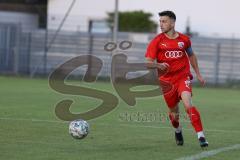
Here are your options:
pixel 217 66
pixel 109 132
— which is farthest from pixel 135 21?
pixel 109 132

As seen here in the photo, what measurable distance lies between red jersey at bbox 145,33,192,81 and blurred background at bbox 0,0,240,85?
851 inches

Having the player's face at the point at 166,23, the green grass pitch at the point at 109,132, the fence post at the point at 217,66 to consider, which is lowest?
the fence post at the point at 217,66

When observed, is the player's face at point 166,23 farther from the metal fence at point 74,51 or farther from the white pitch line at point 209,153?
the metal fence at point 74,51

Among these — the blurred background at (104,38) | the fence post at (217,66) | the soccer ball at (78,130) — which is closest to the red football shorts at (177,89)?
the soccer ball at (78,130)

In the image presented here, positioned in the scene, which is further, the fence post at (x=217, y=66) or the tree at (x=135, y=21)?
the tree at (x=135, y=21)

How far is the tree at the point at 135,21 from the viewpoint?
48125 millimetres

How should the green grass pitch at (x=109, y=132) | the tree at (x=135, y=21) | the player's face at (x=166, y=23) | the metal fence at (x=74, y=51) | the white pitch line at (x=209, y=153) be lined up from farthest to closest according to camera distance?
the tree at (x=135, y=21), the metal fence at (x=74, y=51), the player's face at (x=166, y=23), the green grass pitch at (x=109, y=132), the white pitch line at (x=209, y=153)

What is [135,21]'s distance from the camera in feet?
165

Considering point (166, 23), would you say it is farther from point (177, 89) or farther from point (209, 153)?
point (209, 153)

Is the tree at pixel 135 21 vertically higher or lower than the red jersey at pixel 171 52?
lower

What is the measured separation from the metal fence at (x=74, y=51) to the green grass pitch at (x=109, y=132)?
14.0 m

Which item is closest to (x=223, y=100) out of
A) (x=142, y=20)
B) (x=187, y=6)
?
(x=187, y=6)

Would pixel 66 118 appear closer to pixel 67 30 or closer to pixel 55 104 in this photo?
pixel 55 104

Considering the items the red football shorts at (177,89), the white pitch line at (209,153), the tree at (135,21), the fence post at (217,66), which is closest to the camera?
the white pitch line at (209,153)
